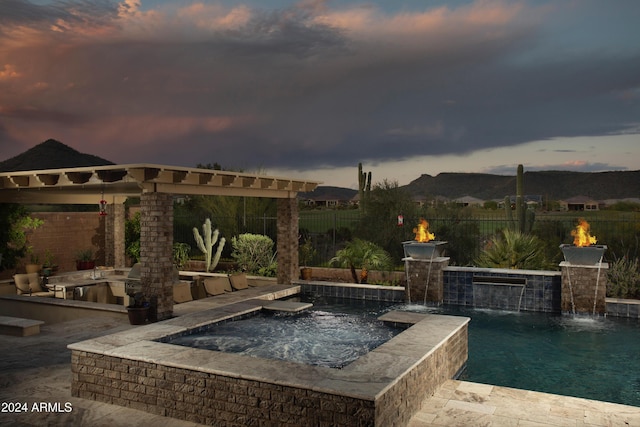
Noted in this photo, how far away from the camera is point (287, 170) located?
37.4 meters

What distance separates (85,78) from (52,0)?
352 inches

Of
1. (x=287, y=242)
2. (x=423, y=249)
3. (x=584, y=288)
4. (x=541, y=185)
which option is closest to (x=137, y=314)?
(x=287, y=242)

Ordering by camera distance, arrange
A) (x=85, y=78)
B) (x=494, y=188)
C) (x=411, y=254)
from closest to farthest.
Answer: (x=411, y=254) < (x=85, y=78) < (x=494, y=188)

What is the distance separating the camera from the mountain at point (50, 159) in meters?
55.4

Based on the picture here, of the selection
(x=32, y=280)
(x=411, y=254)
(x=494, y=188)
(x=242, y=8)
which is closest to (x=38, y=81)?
(x=242, y=8)

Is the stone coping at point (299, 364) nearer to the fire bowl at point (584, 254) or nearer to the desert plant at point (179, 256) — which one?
the fire bowl at point (584, 254)

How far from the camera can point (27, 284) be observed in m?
13.4

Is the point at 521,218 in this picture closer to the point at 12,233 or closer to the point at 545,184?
the point at 12,233

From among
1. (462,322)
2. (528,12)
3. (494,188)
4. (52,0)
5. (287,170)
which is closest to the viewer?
(462,322)

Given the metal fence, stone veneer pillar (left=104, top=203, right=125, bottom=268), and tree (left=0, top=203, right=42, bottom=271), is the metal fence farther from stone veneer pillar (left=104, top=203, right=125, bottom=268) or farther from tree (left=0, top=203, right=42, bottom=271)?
tree (left=0, top=203, right=42, bottom=271)

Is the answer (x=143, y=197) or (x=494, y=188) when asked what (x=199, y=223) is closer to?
(x=143, y=197)

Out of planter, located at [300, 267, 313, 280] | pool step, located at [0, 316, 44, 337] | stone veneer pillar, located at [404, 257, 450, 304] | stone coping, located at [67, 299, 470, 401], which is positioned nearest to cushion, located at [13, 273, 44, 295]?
pool step, located at [0, 316, 44, 337]

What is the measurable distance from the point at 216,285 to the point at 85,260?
6.71m

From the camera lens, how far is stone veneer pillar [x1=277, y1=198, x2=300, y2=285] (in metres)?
14.4
